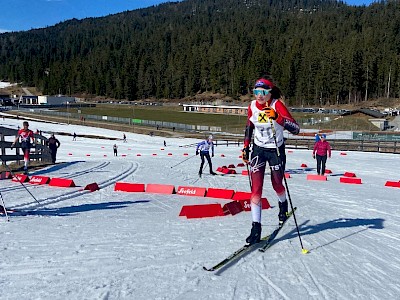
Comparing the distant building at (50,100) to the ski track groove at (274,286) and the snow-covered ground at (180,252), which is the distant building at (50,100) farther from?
the ski track groove at (274,286)

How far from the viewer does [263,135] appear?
21.9 feet

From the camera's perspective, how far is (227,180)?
55.4 feet

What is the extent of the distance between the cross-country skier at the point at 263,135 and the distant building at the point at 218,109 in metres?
111

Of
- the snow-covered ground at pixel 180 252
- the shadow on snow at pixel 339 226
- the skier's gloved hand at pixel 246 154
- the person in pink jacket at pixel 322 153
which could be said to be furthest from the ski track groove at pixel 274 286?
the person in pink jacket at pixel 322 153

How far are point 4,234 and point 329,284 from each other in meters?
5.28

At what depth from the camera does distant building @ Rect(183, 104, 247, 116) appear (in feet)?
396

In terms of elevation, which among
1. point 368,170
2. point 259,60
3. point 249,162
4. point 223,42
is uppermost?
point 223,42

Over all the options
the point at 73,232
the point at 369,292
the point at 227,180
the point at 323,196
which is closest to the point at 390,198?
the point at 323,196

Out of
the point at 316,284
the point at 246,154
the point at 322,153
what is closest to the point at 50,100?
the point at 322,153

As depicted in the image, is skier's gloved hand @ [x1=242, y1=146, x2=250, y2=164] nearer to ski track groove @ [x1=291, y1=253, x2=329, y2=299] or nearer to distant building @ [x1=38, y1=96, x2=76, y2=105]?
ski track groove @ [x1=291, y1=253, x2=329, y2=299]

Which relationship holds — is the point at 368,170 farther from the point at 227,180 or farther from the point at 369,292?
the point at 369,292

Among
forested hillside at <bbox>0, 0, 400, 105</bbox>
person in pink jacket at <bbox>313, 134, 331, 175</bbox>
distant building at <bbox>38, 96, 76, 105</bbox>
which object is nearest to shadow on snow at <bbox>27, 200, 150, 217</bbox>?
person in pink jacket at <bbox>313, 134, 331, 175</bbox>

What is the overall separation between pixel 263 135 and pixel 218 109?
121 metres

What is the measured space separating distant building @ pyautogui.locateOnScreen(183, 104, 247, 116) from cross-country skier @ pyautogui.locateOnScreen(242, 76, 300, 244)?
111083mm
